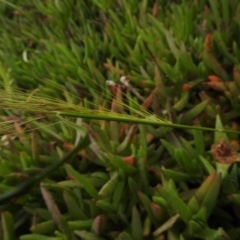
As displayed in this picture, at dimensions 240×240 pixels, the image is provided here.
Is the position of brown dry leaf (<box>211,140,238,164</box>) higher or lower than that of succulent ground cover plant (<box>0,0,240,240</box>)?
lower

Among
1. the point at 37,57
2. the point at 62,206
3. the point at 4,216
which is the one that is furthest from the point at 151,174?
the point at 37,57

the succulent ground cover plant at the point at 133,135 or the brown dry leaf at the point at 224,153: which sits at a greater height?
the succulent ground cover plant at the point at 133,135

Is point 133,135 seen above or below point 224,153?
above

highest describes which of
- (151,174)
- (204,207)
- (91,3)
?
(91,3)

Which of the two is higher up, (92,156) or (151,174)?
(92,156)

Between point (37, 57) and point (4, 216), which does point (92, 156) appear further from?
point (37, 57)
